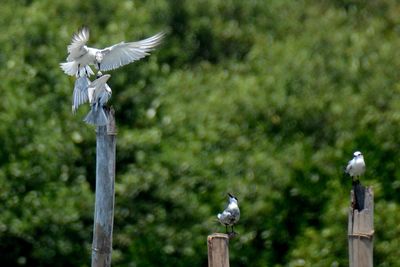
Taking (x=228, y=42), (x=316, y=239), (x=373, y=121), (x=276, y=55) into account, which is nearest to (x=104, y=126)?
(x=316, y=239)

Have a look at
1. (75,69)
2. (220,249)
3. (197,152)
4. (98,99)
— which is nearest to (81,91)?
(98,99)

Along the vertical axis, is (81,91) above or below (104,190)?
above

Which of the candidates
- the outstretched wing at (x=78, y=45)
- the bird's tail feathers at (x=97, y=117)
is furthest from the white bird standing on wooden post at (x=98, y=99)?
the outstretched wing at (x=78, y=45)

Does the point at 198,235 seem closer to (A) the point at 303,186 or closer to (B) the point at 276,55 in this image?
(A) the point at 303,186

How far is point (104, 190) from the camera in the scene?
7820 millimetres

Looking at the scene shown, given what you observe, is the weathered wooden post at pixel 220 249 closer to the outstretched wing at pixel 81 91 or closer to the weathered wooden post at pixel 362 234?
the weathered wooden post at pixel 362 234

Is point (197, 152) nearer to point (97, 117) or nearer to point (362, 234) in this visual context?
point (362, 234)

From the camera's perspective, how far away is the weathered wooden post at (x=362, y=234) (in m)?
8.12

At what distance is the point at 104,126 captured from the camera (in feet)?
25.6

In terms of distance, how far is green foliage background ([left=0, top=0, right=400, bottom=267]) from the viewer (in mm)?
13797

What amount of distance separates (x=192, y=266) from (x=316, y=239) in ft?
4.85

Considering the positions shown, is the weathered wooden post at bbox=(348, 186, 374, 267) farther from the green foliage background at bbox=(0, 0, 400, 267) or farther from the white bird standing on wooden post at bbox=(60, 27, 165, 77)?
the green foliage background at bbox=(0, 0, 400, 267)

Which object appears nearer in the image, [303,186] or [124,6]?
[303,186]

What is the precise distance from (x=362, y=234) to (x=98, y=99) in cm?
196
